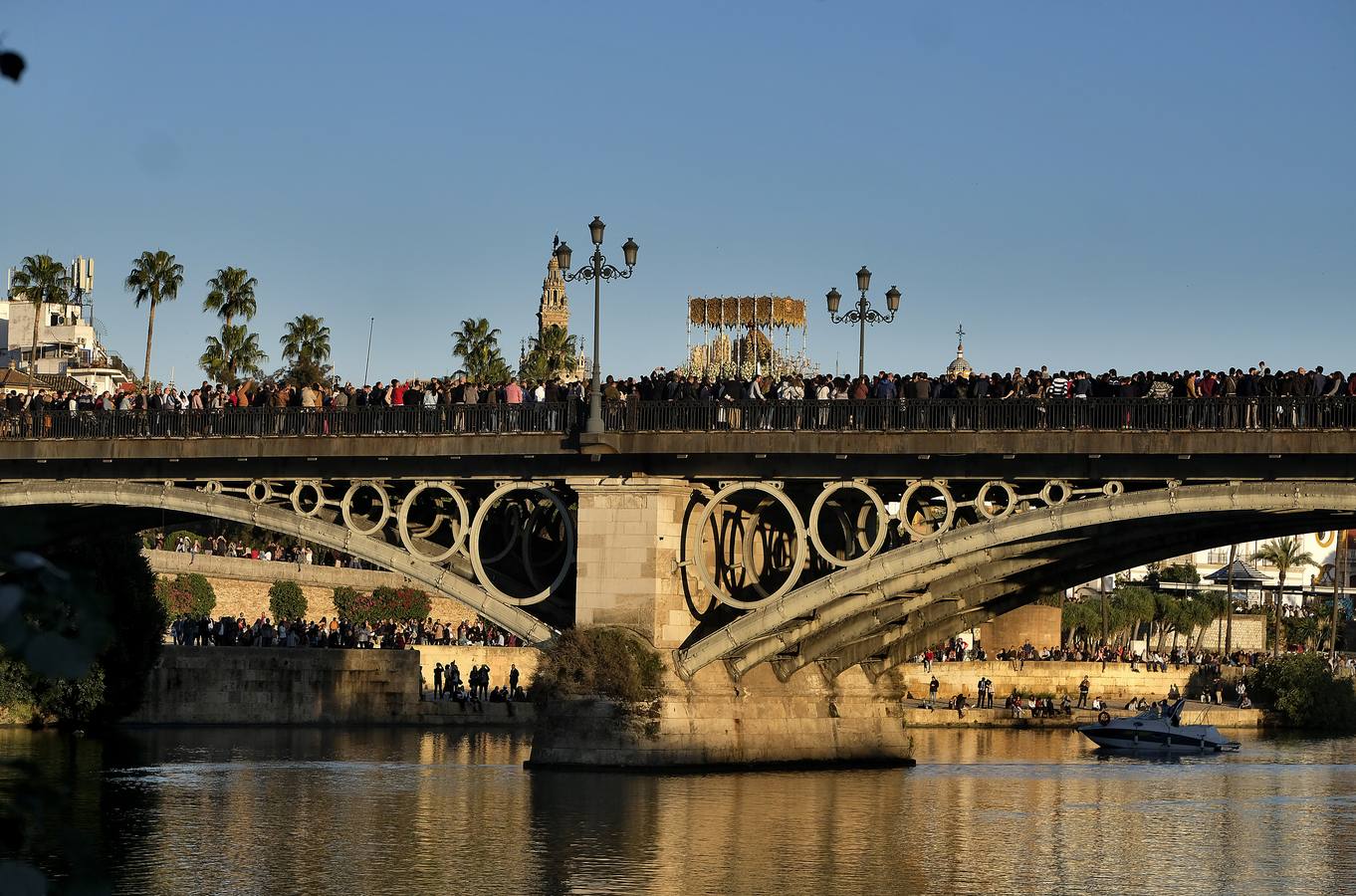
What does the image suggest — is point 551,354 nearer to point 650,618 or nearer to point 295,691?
point 295,691

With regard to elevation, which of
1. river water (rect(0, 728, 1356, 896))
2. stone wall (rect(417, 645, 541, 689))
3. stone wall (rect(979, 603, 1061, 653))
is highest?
stone wall (rect(979, 603, 1061, 653))

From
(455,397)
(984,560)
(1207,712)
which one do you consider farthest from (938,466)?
(1207,712)

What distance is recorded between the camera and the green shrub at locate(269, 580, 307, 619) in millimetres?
83438

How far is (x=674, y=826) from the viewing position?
35.5 metres

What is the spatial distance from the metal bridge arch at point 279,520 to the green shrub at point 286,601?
1320 inches

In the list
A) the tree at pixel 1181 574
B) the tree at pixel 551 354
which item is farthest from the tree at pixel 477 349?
the tree at pixel 1181 574

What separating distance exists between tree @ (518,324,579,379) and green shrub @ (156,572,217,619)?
44.7 metres

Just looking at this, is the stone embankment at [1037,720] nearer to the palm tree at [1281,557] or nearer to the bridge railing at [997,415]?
the bridge railing at [997,415]

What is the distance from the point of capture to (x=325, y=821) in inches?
1462

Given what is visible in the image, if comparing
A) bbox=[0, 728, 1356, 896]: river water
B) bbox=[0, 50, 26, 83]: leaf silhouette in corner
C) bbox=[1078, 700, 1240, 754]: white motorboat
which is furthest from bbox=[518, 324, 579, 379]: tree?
bbox=[0, 50, 26, 83]: leaf silhouette in corner

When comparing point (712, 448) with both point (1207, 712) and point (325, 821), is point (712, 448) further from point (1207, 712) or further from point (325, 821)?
point (1207, 712)

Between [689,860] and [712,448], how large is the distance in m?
12.1

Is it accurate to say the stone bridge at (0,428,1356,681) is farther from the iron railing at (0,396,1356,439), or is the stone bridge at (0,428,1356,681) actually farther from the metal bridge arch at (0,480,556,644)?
the iron railing at (0,396,1356,439)

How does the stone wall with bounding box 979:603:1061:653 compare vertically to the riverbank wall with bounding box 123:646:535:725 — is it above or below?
above
